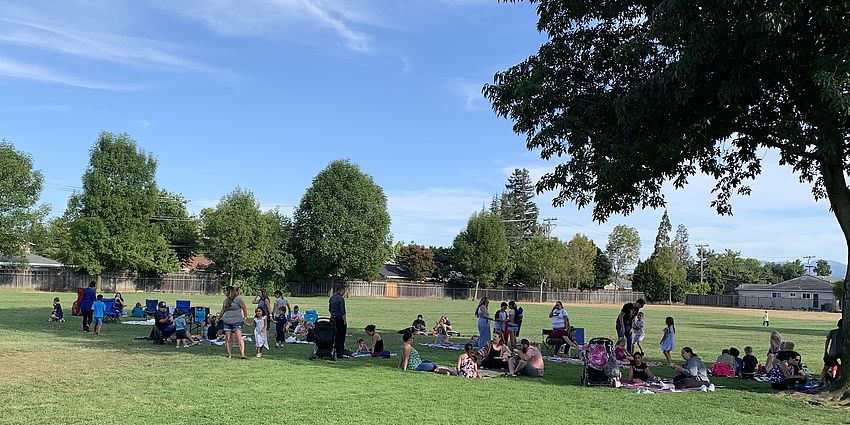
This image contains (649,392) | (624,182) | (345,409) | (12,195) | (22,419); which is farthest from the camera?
(12,195)

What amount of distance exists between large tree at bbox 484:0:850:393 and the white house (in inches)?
3446

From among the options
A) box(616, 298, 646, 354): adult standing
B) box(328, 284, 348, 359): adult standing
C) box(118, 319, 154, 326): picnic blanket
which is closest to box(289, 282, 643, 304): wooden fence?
box(118, 319, 154, 326): picnic blanket

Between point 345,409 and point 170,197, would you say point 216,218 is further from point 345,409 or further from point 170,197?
point 345,409

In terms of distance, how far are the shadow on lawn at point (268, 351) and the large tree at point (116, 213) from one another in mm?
39876

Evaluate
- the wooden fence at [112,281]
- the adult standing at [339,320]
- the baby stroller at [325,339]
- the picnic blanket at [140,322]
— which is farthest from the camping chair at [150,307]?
the wooden fence at [112,281]

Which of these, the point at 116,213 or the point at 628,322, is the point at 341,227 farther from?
the point at 628,322

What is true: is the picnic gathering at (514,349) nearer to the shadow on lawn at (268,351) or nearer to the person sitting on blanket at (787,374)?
the person sitting on blanket at (787,374)

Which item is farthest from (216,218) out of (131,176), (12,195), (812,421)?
(812,421)

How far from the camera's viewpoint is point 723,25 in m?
11.0

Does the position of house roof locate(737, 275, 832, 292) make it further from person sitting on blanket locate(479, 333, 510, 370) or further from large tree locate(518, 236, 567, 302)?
person sitting on blanket locate(479, 333, 510, 370)

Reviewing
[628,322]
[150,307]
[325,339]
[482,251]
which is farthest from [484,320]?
[482,251]

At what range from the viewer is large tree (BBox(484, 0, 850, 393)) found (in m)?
11.0

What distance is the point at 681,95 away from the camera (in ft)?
38.8

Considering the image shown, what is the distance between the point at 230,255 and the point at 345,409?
60.3 meters
